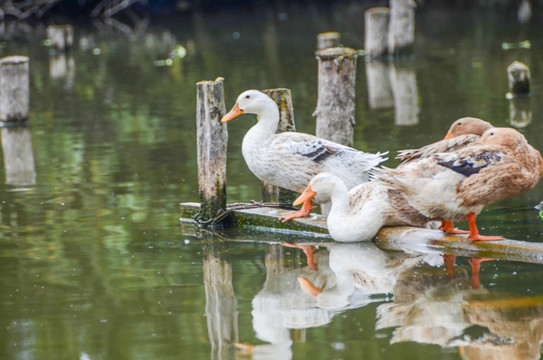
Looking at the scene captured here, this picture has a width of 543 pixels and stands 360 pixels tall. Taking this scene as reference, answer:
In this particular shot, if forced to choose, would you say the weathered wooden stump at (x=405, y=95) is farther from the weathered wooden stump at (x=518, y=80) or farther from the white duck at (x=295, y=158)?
the white duck at (x=295, y=158)

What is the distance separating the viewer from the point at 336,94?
9383mm

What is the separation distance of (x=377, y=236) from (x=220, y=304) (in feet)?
6.39

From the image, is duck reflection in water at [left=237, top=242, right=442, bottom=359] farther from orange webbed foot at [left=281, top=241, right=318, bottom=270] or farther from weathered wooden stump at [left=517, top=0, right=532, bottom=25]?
weathered wooden stump at [left=517, top=0, right=532, bottom=25]

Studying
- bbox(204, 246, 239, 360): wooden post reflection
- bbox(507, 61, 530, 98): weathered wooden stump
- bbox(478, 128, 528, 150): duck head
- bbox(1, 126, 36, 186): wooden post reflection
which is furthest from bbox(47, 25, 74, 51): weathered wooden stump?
bbox(478, 128, 528, 150): duck head

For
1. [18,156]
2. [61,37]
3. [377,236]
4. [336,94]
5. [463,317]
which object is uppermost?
[61,37]

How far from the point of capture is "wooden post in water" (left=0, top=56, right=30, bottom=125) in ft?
48.1

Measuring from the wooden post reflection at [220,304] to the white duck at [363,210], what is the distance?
1076 millimetres

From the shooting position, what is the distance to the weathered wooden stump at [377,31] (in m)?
20.8

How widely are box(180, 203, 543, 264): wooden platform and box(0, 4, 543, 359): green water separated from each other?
0.14 metres

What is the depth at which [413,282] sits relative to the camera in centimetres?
658

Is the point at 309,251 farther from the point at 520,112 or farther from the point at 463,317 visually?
the point at 520,112

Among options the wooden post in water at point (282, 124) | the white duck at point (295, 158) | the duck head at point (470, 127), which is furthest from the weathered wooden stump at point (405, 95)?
the white duck at point (295, 158)

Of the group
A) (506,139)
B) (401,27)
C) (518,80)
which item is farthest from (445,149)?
(401,27)

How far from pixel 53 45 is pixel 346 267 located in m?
23.2
